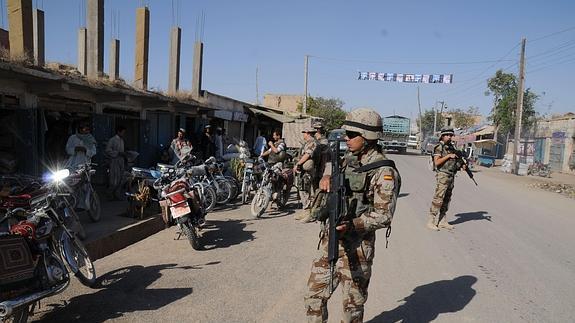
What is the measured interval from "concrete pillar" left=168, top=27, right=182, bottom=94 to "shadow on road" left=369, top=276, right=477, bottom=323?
11571 mm

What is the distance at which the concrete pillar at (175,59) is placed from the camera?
14500mm

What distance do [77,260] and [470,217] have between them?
785 centimetres

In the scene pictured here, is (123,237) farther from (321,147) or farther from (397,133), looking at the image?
(397,133)

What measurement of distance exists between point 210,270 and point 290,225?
3.01 meters

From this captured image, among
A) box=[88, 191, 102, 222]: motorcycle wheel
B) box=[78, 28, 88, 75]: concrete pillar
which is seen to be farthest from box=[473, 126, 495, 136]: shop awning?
box=[88, 191, 102, 222]: motorcycle wheel

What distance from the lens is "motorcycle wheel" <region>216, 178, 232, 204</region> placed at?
383 inches

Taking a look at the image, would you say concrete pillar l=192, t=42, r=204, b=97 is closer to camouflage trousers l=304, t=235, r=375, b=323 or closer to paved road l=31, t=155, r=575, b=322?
paved road l=31, t=155, r=575, b=322

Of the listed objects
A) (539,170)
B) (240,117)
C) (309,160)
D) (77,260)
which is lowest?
(539,170)

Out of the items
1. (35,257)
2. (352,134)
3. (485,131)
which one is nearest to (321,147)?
(352,134)

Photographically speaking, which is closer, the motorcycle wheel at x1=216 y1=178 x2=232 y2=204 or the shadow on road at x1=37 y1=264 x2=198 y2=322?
the shadow on road at x1=37 y1=264 x2=198 y2=322

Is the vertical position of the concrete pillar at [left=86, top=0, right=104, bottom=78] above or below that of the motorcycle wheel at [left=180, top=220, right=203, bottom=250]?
above

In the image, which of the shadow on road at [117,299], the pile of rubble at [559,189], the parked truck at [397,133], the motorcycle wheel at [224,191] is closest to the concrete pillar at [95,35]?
the motorcycle wheel at [224,191]

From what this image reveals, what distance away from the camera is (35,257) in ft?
11.2

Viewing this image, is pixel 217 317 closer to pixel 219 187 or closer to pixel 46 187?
pixel 46 187
